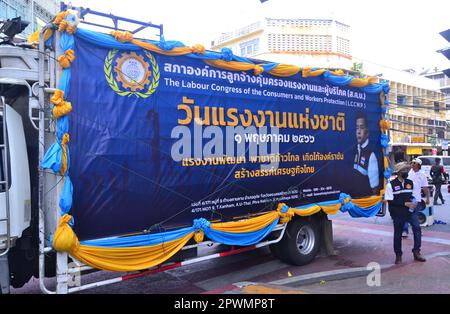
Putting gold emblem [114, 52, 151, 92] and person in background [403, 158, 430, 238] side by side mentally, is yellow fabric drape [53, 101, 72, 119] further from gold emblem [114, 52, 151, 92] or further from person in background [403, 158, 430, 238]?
person in background [403, 158, 430, 238]

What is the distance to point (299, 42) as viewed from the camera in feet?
140

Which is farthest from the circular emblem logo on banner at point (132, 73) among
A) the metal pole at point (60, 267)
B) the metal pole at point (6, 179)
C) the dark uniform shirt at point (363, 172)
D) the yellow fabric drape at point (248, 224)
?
the dark uniform shirt at point (363, 172)

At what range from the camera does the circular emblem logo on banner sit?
4438mm

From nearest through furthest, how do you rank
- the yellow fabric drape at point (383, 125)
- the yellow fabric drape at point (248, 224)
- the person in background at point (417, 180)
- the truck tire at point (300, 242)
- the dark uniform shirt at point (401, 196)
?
the yellow fabric drape at point (248, 224) → the truck tire at point (300, 242) → the dark uniform shirt at point (401, 196) → the yellow fabric drape at point (383, 125) → the person in background at point (417, 180)

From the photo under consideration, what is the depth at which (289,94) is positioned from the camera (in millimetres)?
6246

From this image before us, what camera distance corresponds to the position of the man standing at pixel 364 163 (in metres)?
7.39

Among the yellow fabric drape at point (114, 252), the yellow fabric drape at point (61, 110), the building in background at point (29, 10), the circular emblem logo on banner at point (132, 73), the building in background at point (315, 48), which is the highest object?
the building in background at point (315, 48)

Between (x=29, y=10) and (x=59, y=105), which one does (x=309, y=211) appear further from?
(x=29, y=10)

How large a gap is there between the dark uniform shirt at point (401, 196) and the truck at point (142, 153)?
1083 mm

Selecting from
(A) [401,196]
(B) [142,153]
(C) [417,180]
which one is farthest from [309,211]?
(C) [417,180]

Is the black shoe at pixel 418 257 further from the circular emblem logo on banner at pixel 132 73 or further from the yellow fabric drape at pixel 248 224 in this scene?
the circular emblem logo on banner at pixel 132 73

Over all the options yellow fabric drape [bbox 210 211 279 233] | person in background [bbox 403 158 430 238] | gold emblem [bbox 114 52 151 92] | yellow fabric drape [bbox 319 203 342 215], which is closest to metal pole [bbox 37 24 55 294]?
gold emblem [bbox 114 52 151 92]
